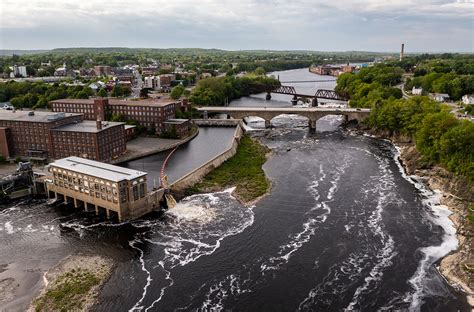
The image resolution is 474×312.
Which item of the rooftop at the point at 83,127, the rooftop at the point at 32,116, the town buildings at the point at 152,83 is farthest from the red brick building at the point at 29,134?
the town buildings at the point at 152,83

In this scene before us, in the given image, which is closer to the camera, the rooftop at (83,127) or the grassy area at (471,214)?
the grassy area at (471,214)

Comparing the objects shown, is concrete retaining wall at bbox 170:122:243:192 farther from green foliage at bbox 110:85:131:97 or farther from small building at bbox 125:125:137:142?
green foliage at bbox 110:85:131:97

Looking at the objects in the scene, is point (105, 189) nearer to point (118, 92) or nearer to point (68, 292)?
point (68, 292)

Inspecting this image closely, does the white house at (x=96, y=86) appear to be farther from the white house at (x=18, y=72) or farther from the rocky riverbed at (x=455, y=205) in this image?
the rocky riverbed at (x=455, y=205)

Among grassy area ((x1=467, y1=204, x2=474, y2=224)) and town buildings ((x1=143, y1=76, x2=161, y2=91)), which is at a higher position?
town buildings ((x1=143, y1=76, x2=161, y2=91))

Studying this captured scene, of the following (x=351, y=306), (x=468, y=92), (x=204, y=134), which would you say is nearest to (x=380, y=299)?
(x=351, y=306)

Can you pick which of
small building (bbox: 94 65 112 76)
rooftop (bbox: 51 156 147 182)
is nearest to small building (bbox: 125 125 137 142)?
rooftop (bbox: 51 156 147 182)

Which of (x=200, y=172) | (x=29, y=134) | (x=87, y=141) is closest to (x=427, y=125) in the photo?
(x=200, y=172)
